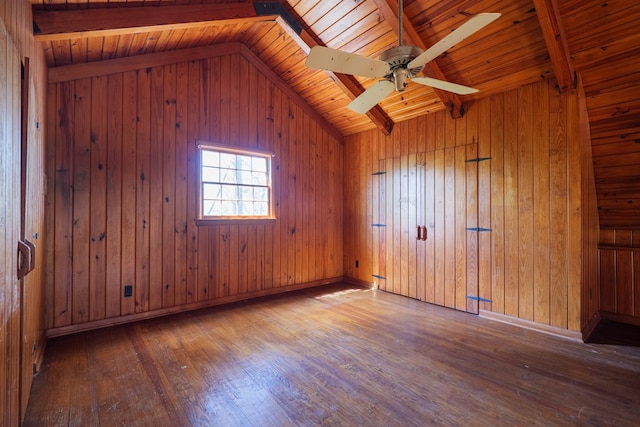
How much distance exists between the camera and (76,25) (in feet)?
7.72

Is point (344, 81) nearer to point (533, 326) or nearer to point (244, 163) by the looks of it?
point (244, 163)

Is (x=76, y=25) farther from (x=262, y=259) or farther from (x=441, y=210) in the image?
(x=441, y=210)

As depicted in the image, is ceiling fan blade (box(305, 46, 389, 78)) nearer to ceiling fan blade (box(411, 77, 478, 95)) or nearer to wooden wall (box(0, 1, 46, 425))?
ceiling fan blade (box(411, 77, 478, 95))

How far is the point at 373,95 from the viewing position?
Answer: 2426 millimetres

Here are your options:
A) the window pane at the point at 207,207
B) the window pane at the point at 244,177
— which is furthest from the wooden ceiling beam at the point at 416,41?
the window pane at the point at 207,207

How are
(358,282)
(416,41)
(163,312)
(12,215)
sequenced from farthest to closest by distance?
(358,282) < (163,312) < (416,41) < (12,215)

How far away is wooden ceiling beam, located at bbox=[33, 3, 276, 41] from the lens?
2277mm

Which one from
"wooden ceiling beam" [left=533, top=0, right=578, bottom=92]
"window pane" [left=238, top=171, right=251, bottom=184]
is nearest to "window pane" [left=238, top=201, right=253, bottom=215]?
"window pane" [left=238, top=171, right=251, bottom=184]

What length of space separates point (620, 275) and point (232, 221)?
4.88 meters

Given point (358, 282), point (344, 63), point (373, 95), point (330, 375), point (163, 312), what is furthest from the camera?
point (358, 282)

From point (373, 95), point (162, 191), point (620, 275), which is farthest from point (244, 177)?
point (620, 275)

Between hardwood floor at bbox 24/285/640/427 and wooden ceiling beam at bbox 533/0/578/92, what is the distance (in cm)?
254

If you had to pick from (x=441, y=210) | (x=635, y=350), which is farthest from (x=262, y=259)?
(x=635, y=350)

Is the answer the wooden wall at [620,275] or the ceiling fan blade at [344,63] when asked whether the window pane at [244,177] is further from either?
the wooden wall at [620,275]
